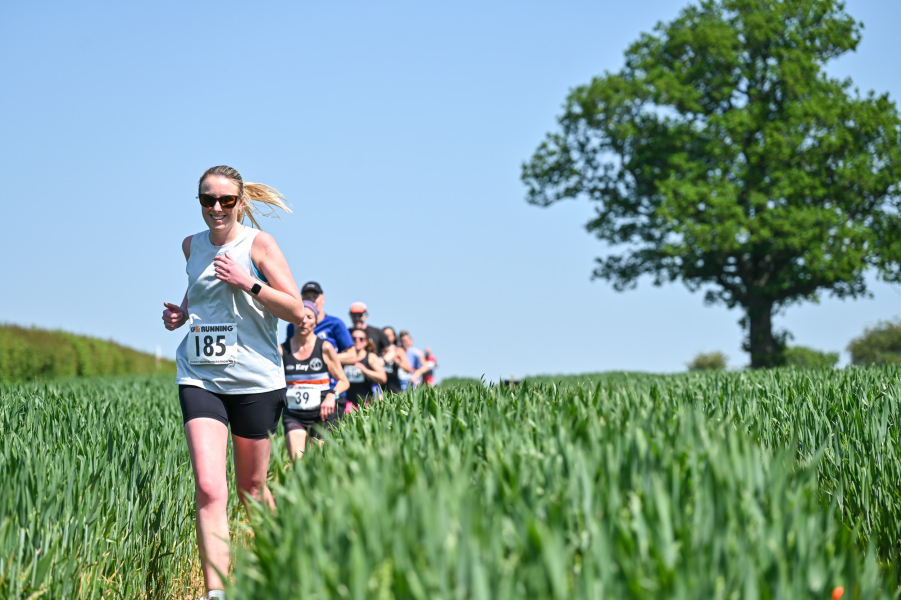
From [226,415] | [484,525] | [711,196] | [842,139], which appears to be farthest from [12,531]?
[842,139]

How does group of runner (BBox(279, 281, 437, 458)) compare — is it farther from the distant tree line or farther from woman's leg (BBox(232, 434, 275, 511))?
the distant tree line

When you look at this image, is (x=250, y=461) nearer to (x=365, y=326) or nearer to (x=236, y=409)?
(x=236, y=409)

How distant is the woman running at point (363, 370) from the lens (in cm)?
1023

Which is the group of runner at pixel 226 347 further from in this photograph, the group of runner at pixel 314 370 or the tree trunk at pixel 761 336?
the tree trunk at pixel 761 336

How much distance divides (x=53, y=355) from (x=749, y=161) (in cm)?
2565

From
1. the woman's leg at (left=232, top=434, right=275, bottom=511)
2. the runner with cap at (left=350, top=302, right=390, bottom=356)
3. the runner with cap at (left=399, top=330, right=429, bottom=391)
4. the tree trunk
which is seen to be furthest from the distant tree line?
the woman's leg at (left=232, top=434, right=275, bottom=511)

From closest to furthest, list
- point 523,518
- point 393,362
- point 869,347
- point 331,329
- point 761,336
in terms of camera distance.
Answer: point 523,518 < point 331,329 < point 393,362 < point 761,336 < point 869,347

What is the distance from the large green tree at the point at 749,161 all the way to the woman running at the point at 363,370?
18.7 m

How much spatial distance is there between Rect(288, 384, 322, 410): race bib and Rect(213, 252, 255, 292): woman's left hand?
3.29 metres

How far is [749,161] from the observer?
1149 inches

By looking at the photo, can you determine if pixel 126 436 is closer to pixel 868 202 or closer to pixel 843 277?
pixel 843 277

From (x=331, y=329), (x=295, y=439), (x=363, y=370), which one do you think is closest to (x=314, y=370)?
(x=295, y=439)

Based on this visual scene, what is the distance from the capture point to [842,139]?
28.2m

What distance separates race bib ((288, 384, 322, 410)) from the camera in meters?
7.47
